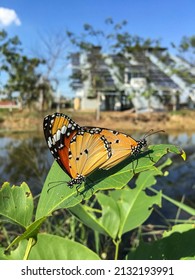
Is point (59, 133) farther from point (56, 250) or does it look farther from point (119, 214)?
point (119, 214)

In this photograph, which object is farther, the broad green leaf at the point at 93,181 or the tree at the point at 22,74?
the tree at the point at 22,74

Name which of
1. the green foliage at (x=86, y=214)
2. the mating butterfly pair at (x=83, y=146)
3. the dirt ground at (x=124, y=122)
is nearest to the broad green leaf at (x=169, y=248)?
the green foliage at (x=86, y=214)

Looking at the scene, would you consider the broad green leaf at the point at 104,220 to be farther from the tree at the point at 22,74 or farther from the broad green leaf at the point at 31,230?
the tree at the point at 22,74

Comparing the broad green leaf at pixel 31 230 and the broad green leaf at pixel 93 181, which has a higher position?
the broad green leaf at pixel 93 181

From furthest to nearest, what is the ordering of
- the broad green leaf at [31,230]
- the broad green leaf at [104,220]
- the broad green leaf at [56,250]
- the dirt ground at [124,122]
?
the dirt ground at [124,122] → the broad green leaf at [104,220] → the broad green leaf at [56,250] → the broad green leaf at [31,230]

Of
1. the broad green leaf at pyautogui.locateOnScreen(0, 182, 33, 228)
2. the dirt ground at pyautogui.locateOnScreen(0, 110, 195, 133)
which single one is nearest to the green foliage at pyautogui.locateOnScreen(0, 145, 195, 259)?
the broad green leaf at pyautogui.locateOnScreen(0, 182, 33, 228)

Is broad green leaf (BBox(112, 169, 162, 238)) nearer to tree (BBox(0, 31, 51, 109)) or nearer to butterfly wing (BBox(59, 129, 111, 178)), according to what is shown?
butterfly wing (BBox(59, 129, 111, 178))
